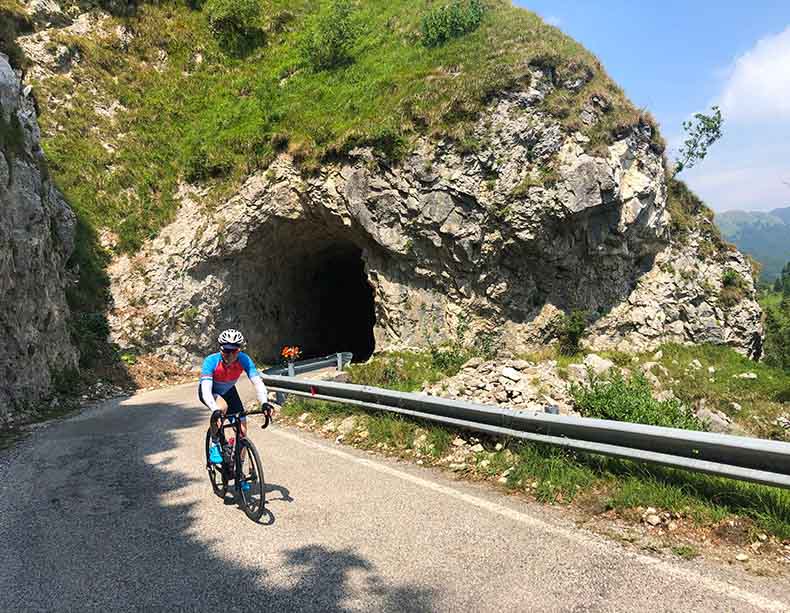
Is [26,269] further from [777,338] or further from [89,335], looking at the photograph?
[777,338]

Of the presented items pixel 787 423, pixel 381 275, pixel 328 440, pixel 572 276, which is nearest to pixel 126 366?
pixel 381 275

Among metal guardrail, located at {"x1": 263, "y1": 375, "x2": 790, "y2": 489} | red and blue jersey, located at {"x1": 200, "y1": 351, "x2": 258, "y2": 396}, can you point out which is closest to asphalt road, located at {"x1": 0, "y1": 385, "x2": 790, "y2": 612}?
metal guardrail, located at {"x1": 263, "y1": 375, "x2": 790, "y2": 489}

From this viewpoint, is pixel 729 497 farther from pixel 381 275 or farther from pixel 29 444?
pixel 381 275

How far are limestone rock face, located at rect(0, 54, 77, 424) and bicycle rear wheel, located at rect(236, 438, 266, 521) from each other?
28.0 ft

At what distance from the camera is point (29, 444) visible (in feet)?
28.3

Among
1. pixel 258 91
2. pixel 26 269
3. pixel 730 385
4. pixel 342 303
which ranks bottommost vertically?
pixel 730 385

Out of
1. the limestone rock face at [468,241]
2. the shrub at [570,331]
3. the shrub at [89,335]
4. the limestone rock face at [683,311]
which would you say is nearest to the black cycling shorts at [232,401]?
the shrub at [89,335]

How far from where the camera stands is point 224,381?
5691mm

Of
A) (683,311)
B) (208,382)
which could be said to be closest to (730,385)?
(683,311)

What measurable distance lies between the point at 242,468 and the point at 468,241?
13.8 m

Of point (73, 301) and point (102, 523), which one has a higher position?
point (73, 301)

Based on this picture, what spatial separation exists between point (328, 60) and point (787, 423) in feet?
79.8

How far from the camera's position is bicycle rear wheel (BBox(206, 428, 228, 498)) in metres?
5.43

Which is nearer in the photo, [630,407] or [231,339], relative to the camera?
[231,339]
